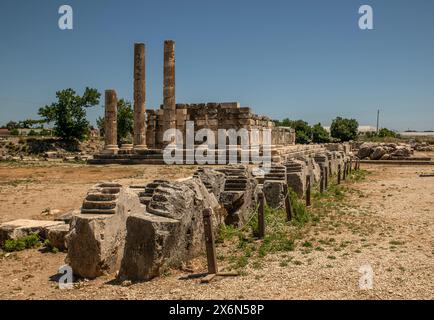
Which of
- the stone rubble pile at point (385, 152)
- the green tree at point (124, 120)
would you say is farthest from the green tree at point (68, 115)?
the stone rubble pile at point (385, 152)

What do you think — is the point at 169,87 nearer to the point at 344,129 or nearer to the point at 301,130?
the point at 301,130

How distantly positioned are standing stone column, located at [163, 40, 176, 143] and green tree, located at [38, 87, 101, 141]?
18344 mm

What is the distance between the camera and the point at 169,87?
92.7 feet

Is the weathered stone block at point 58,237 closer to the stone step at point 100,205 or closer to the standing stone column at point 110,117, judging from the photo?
the stone step at point 100,205

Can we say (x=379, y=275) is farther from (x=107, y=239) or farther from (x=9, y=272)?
(x=9, y=272)

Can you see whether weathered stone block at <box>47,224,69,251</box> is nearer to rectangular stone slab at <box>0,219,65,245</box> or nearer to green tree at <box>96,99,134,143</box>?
rectangular stone slab at <box>0,219,65,245</box>

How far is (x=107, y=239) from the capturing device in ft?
21.4

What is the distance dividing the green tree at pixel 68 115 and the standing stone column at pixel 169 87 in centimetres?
1834

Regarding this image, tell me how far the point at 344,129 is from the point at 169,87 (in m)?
54.3

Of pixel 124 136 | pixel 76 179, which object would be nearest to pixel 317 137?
pixel 124 136

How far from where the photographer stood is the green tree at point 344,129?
75.7 meters

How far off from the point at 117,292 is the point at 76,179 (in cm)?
1371

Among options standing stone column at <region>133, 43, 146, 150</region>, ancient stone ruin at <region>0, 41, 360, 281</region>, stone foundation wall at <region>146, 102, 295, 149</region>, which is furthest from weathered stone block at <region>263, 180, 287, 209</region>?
standing stone column at <region>133, 43, 146, 150</region>

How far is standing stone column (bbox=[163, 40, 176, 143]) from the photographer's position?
2800cm
